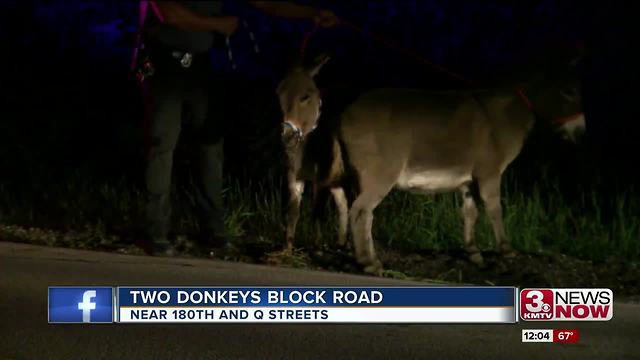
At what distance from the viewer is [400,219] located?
26.9ft

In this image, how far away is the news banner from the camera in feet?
18.5

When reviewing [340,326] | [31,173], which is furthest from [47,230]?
Answer: [340,326]

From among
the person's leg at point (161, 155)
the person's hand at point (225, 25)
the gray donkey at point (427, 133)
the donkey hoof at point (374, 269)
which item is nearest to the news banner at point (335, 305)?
the donkey hoof at point (374, 269)

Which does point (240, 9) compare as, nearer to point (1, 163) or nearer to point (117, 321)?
point (1, 163)

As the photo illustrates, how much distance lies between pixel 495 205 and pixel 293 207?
135 cm

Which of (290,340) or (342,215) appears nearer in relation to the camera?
(290,340)

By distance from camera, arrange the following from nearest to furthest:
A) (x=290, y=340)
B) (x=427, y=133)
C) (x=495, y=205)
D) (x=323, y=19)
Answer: (x=290, y=340), (x=323, y=19), (x=427, y=133), (x=495, y=205)

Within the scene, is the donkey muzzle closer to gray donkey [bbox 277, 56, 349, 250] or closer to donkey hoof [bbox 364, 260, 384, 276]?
gray donkey [bbox 277, 56, 349, 250]

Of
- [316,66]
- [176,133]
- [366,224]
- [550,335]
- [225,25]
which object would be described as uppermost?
[225,25]

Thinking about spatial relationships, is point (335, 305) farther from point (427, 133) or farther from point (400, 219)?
point (400, 219)

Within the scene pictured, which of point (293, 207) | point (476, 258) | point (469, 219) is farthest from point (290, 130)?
point (476, 258)

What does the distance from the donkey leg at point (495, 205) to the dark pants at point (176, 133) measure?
1791mm

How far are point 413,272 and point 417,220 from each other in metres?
1.03

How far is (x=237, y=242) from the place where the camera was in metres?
7.93
